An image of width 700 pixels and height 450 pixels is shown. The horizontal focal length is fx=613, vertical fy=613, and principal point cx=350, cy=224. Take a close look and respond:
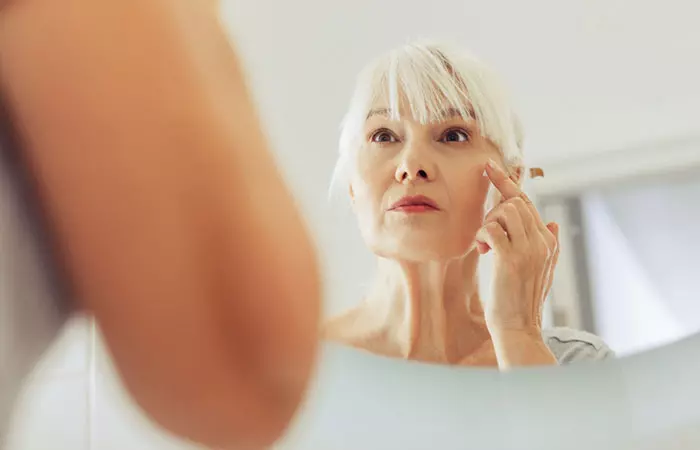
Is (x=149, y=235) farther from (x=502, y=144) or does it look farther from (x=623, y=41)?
(x=623, y=41)

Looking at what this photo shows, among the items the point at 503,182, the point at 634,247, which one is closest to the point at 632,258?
the point at 634,247

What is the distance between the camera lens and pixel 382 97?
41 centimetres

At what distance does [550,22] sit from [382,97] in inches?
5.4

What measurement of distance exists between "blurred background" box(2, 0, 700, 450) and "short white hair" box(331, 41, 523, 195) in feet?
0.03

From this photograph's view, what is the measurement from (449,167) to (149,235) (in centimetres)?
20

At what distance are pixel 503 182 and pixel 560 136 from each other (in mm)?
57

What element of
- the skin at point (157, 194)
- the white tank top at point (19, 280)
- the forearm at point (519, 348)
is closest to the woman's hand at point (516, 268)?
the forearm at point (519, 348)

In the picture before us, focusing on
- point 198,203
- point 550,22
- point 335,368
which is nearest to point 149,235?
point 198,203

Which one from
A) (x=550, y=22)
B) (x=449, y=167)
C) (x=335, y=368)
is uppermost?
(x=550, y=22)

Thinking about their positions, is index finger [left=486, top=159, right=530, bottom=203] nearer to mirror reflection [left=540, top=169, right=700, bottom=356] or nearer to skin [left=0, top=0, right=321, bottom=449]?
mirror reflection [left=540, top=169, right=700, bottom=356]

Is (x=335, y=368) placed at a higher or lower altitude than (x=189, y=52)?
lower

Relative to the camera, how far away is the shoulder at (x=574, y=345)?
0.41 meters

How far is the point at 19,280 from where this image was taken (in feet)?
1.30

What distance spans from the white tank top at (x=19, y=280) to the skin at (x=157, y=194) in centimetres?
1
